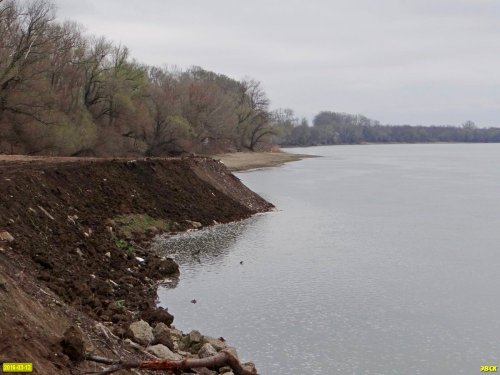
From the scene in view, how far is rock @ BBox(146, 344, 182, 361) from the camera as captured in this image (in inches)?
360

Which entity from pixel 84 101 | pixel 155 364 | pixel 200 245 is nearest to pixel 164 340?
pixel 155 364

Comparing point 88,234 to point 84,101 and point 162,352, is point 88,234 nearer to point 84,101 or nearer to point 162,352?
point 162,352

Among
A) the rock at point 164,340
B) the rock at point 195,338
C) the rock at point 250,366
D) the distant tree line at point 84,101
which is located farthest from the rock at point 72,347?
the distant tree line at point 84,101

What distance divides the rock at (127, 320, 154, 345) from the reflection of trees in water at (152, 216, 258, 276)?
7327 mm

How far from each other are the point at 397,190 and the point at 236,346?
33926 millimetres

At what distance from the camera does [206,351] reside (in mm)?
9656

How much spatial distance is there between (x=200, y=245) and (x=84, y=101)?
3271 centimetres

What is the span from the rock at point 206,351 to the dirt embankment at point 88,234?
4.61 ft

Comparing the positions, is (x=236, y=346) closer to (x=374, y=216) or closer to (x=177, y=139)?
(x=374, y=216)

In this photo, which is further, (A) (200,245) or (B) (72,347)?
(A) (200,245)

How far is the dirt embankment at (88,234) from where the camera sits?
8.05 m

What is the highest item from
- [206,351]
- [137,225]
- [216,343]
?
[137,225]

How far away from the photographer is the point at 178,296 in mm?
14453
